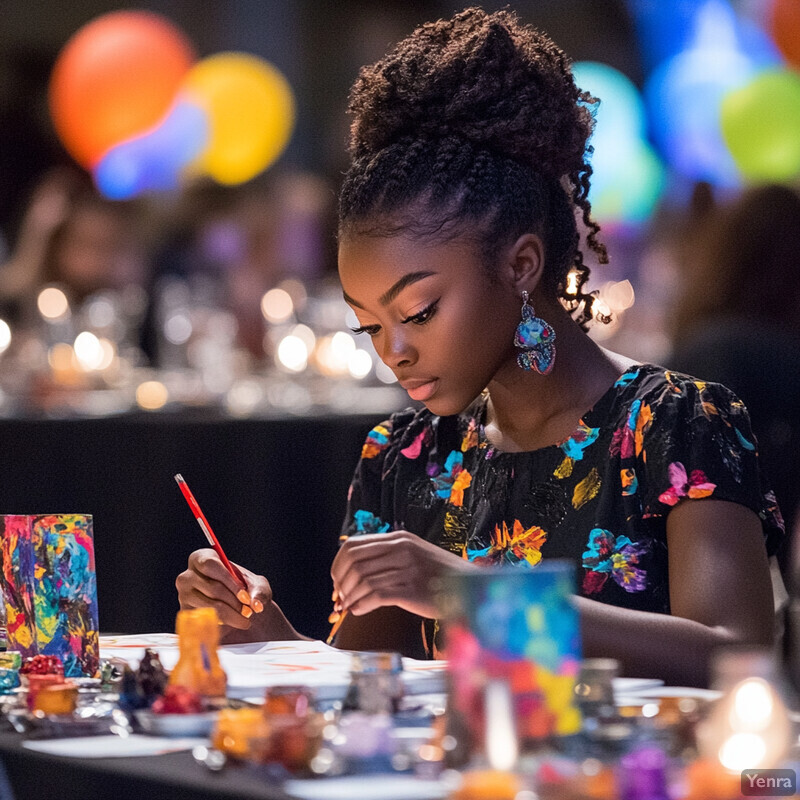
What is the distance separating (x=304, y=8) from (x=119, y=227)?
4.88 meters

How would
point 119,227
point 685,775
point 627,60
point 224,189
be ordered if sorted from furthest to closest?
point 627,60 → point 224,189 → point 119,227 → point 685,775

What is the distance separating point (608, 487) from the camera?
70.2 inches

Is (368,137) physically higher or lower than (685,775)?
higher

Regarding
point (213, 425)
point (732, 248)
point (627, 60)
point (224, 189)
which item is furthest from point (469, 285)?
point (627, 60)

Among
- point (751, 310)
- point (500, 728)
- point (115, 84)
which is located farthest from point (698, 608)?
point (115, 84)

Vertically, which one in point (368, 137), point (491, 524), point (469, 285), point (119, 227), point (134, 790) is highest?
point (119, 227)

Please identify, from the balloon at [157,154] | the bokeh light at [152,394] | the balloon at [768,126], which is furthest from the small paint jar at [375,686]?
the balloon at [157,154]

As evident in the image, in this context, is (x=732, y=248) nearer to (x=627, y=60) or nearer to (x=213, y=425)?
(x=213, y=425)

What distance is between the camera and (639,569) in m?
1.74

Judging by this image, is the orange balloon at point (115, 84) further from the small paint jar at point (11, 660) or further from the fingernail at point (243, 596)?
the small paint jar at point (11, 660)

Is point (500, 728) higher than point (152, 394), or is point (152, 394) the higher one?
point (152, 394)

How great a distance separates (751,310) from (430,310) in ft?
6.42

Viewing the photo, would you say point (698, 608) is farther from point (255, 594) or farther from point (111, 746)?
point (111, 746)

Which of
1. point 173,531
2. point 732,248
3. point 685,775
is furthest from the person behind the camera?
point 732,248
